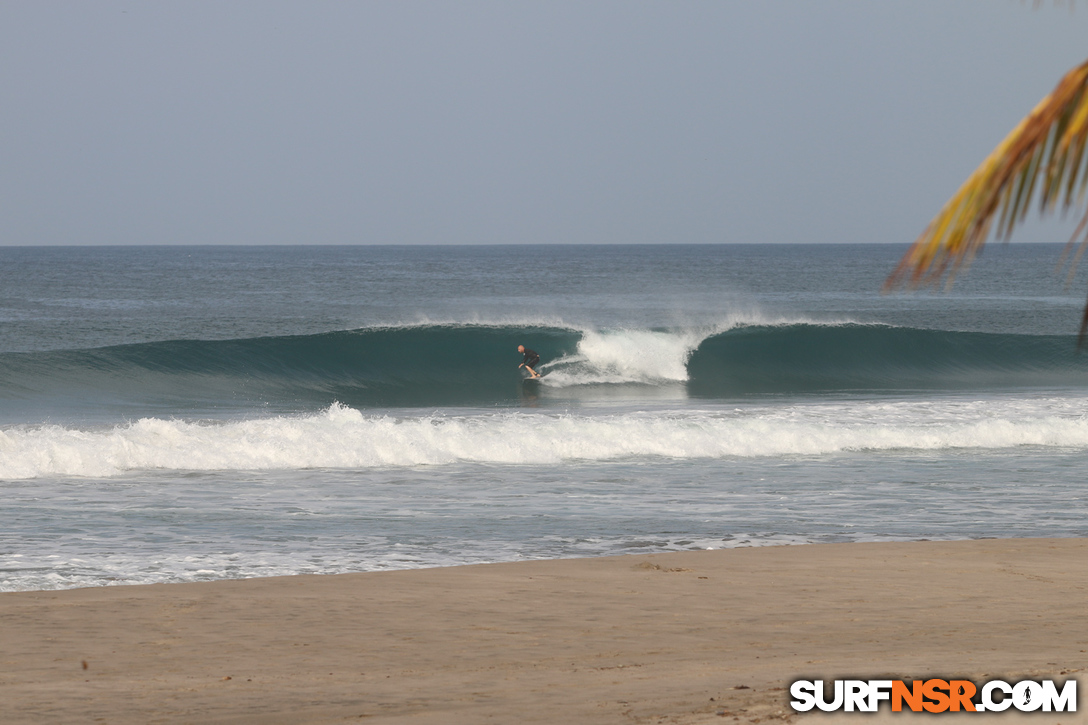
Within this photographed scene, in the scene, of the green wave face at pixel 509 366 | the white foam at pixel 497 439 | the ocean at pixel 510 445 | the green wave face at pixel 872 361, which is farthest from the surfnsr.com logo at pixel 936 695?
the green wave face at pixel 872 361

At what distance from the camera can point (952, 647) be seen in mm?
4848

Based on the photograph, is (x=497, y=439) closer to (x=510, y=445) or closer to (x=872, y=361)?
(x=510, y=445)

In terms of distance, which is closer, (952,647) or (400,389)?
(952,647)

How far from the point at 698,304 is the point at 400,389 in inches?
1149

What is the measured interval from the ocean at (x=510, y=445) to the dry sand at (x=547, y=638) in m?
0.94

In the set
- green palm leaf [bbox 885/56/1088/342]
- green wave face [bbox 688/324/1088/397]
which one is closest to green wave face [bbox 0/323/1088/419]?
green wave face [bbox 688/324/1088/397]

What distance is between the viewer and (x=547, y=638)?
523cm

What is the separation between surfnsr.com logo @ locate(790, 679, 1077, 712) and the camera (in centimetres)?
343

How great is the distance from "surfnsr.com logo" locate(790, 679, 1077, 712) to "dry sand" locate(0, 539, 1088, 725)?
0.41 ft

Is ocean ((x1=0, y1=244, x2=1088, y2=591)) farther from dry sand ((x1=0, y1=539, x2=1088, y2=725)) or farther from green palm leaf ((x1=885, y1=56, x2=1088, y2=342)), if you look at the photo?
green palm leaf ((x1=885, y1=56, x2=1088, y2=342))

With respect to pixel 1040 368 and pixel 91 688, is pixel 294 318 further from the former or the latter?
pixel 91 688

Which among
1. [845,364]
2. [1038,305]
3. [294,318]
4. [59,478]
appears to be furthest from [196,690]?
[1038,305]

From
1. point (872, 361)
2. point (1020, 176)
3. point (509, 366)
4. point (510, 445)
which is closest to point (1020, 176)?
point (1020, 176)

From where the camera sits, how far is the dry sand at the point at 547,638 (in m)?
4.06
